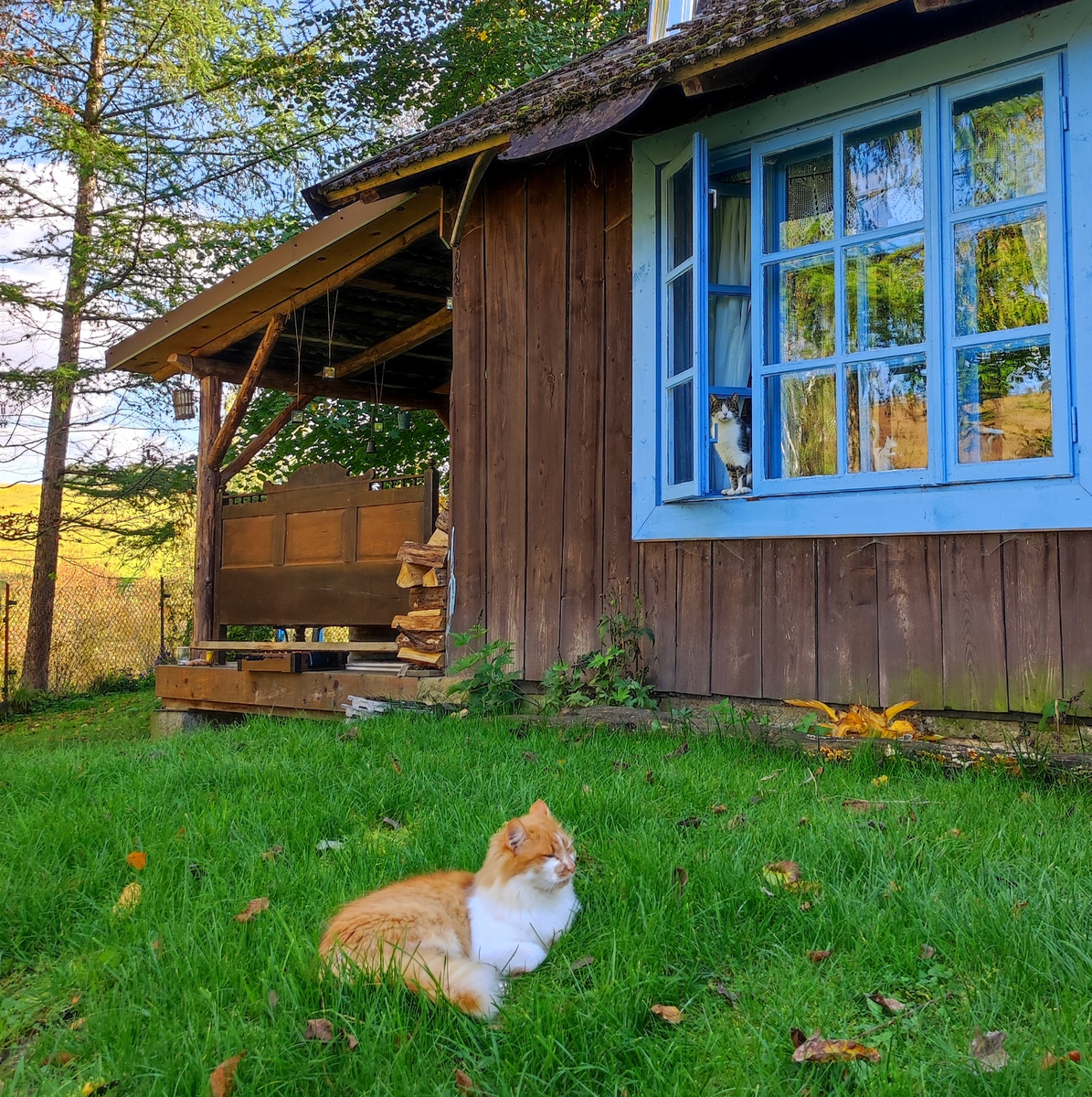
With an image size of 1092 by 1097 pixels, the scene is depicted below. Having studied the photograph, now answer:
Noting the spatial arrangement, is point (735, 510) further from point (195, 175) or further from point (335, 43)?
point (335, 43)

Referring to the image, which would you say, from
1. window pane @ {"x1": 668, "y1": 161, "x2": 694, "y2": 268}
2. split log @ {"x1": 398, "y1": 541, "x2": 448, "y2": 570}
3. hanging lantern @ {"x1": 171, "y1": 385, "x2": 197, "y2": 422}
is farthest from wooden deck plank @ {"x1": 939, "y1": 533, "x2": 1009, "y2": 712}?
hanging lantern @ {"x1": 171, "y1": 385, "x2": 197, "y2": 422}

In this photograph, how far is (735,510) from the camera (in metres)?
4.91

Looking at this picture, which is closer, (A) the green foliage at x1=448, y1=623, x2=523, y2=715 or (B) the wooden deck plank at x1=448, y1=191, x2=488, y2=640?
(A) the green foliage at x1=448, y1=623, x2=523, y2=715

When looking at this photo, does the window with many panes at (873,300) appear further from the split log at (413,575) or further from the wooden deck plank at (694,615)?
the split log at (413,575)

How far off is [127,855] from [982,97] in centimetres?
468

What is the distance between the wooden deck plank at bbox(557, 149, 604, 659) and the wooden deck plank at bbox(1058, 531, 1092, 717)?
2.51 meters

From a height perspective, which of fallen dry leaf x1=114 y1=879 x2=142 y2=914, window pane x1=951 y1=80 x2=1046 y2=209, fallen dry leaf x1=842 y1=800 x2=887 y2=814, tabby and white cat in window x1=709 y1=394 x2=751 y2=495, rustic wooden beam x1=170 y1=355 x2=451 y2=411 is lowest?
fallen dry leaf x1=114 y1=879 x2=142 y2=914

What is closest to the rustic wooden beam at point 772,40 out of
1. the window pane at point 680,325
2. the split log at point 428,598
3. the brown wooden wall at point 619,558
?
the window pane at point 680,325

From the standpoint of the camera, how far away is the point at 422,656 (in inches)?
273

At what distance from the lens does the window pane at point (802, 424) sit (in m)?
4.61

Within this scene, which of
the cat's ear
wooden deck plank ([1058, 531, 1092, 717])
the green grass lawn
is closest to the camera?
the green grass lawn

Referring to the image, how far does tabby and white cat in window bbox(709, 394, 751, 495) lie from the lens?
4.87 meters

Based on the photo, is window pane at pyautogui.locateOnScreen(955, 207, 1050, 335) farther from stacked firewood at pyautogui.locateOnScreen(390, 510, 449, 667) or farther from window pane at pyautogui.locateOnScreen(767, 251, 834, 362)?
stacked firewood at pyautogui.locateOnScreen(390, 510, 449, 667)

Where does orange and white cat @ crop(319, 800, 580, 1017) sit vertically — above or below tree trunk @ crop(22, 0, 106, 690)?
below
